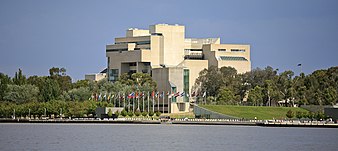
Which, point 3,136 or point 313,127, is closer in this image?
point 3,136

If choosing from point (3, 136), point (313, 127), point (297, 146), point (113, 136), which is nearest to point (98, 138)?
point (113, 136)

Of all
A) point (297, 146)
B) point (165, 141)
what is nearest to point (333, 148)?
point (297, 146)

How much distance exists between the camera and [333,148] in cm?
12800

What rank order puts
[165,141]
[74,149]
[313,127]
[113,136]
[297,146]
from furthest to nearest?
[313,127], [113,136], [165,141], [297,146], [74,149]

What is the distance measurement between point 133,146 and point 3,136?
3381 cm

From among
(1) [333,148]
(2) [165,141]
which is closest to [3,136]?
(2) [165,141]

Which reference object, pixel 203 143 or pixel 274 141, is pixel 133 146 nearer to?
pixel 203 143

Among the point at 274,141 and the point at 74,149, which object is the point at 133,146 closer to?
the point at 74,149

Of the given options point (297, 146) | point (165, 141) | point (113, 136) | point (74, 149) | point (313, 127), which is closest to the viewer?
point (74, 149)

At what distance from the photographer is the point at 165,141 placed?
141m

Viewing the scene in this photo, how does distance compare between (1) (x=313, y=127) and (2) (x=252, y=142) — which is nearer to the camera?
(2) (x=252, y=142)

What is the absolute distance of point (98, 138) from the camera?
14750 centimetres

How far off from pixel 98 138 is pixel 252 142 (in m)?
23.8

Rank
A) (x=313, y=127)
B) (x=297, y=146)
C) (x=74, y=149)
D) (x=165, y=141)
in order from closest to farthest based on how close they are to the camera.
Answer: (x=74, y=149), (x=297, y=146), (x=165, y=141), (x=313, y=127)
